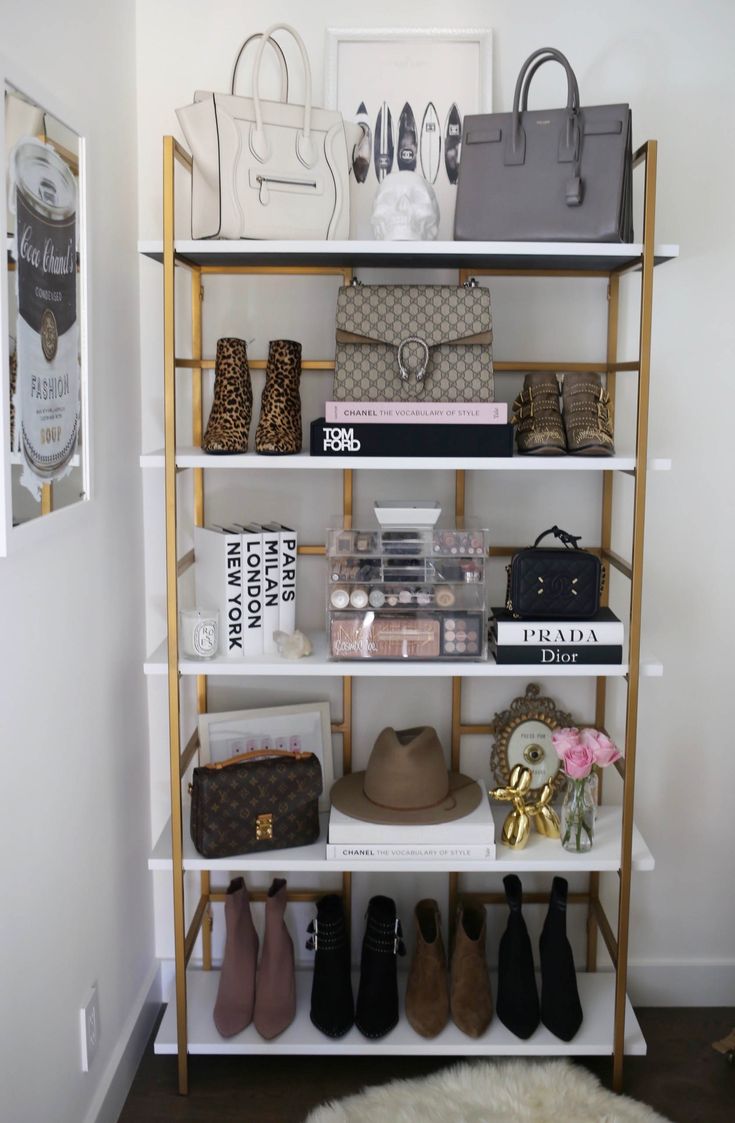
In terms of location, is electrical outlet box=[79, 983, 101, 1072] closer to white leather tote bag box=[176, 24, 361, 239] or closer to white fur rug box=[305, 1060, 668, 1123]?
white fur rug box=[305, 1060, 668, 1123]

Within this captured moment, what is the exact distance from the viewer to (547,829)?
2275 millimetres

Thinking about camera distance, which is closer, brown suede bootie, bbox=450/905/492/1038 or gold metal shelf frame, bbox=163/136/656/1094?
gold metal shelf frame, bbox=163/136/656/1094

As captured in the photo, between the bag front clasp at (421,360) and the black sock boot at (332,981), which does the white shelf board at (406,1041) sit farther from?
the bag front clasp at (421,360)

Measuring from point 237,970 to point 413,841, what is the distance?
49 cm

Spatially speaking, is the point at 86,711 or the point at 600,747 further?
the point at 600,747

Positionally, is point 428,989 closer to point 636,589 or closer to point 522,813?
point 522,813

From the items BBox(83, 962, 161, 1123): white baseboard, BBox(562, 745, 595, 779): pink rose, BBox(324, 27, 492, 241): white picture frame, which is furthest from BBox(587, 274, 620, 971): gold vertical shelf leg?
BBox(83, 962, 161, 1123): white baseboard

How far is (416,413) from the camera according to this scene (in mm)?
2045

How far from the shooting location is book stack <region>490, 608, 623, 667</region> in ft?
6.98

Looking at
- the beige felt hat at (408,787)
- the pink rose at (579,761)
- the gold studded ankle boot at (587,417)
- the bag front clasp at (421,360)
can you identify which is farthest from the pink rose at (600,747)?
the bag front clasp at (421,360)

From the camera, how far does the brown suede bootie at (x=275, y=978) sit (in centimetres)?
226

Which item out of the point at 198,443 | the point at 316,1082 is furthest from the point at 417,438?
the point at 316,1082

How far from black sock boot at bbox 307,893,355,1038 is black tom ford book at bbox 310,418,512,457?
39.4 inches

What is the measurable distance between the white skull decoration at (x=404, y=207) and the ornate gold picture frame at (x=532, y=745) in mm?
1043
